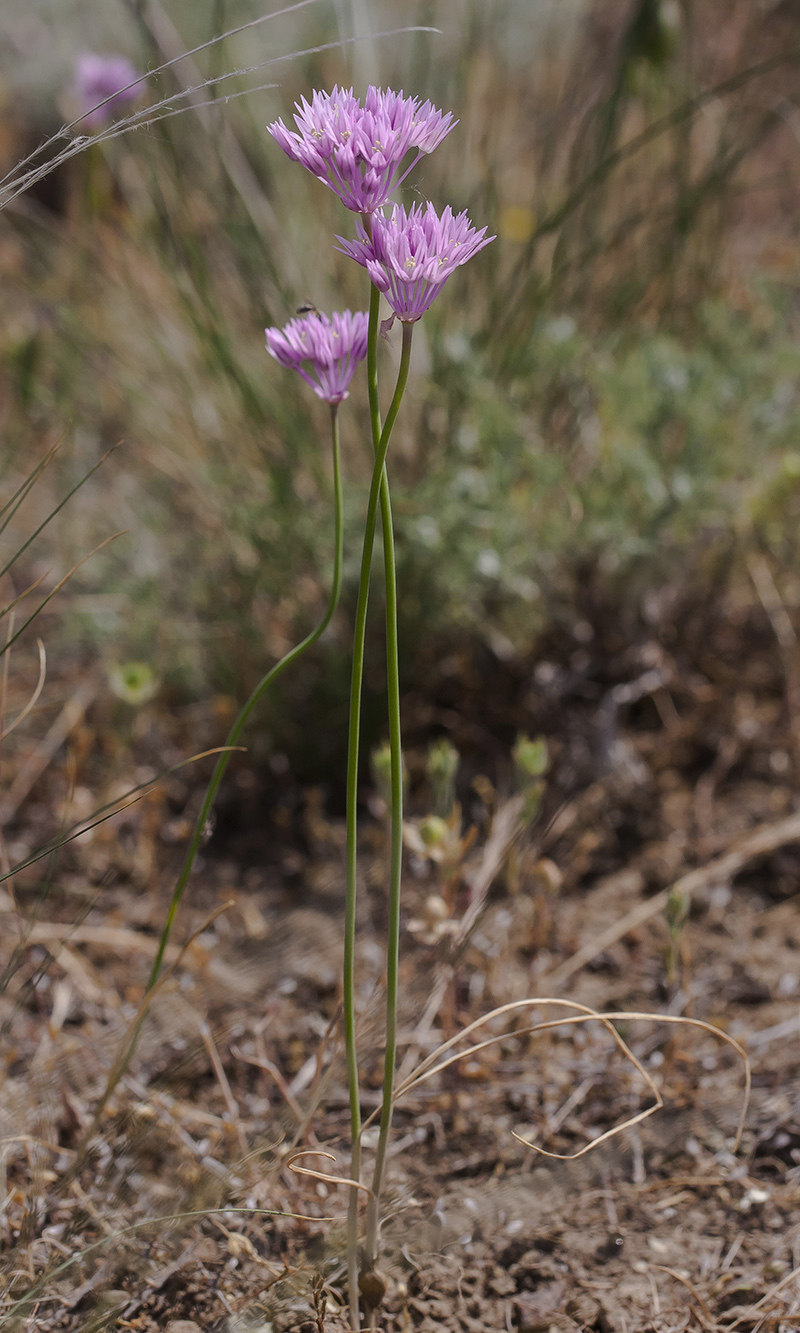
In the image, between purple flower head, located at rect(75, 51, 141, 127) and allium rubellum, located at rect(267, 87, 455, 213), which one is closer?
allium rubellum, located at rect(267, 87, 455, 213)

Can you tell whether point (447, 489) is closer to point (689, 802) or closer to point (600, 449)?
point (600, 449)

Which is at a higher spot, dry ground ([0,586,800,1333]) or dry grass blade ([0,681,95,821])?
dry grass blade ([0,681,95,821])


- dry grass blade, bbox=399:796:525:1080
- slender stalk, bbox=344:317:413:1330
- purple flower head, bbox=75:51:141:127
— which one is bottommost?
dry grass blade, bbox=399:796:525:1080

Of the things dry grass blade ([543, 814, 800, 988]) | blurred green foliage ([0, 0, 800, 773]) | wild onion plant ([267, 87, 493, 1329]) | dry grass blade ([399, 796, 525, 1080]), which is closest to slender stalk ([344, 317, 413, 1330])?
wild onion plant ([267, 87, 493, 1329])

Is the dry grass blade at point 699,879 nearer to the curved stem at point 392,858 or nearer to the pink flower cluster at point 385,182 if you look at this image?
the curved stem at point 392,858

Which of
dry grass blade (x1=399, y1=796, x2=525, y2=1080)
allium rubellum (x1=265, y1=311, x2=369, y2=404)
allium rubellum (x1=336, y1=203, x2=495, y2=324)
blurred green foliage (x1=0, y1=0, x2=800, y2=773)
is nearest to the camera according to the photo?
allium rubellum (x1=336, y1=203, x2=495, y2=324)

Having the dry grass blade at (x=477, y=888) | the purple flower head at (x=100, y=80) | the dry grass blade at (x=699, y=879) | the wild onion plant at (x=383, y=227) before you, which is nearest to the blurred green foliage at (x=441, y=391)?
the purple flower head at (x=100, y=80)

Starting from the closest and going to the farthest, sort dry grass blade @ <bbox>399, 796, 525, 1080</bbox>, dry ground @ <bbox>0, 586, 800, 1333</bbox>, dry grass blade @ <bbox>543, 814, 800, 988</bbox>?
1. dry ground @ <bbox>0, 586, 800, 1333</bbox>
2. dry grass blade @ <bbox>399, 796, 525, 1080</bbox>
3. dry grass blade @ <bbox>543, 814, 800, 988</bbox>

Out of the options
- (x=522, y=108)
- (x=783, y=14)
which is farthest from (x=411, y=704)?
(x=783, y=14)

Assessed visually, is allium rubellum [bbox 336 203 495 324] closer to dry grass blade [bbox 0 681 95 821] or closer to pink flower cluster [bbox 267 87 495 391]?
pink flower cluster [bbox 267 87 495 391]
